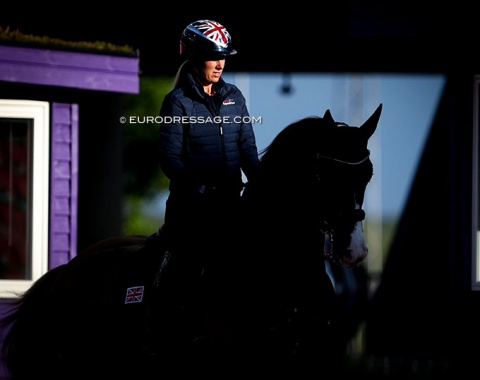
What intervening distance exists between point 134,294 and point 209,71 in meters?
1.43

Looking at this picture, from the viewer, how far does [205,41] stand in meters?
5.67

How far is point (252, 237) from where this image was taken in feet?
16.7

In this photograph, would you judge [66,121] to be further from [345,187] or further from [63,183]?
[345,187]

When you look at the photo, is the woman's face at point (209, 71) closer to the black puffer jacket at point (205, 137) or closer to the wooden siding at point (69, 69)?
the black puffer jacket at point (205, 137)

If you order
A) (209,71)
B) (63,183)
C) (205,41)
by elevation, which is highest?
(205,41)

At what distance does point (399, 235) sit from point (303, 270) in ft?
17.6

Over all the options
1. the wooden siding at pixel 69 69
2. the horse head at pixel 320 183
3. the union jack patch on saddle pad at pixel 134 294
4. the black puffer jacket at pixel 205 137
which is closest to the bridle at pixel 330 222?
the horse head at pixel 320 183

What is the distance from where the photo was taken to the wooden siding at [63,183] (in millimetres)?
7758

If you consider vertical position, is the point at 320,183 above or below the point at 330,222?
above

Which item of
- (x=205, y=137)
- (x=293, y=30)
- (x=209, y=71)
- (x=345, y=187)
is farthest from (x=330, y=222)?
(x=293, y=30)

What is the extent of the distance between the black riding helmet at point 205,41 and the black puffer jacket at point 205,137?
182mm

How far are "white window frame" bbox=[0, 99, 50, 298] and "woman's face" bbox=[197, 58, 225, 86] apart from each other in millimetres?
2423

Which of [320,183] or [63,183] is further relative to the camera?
[63,183]

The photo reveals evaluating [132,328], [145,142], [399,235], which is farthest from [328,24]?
[145,142]
